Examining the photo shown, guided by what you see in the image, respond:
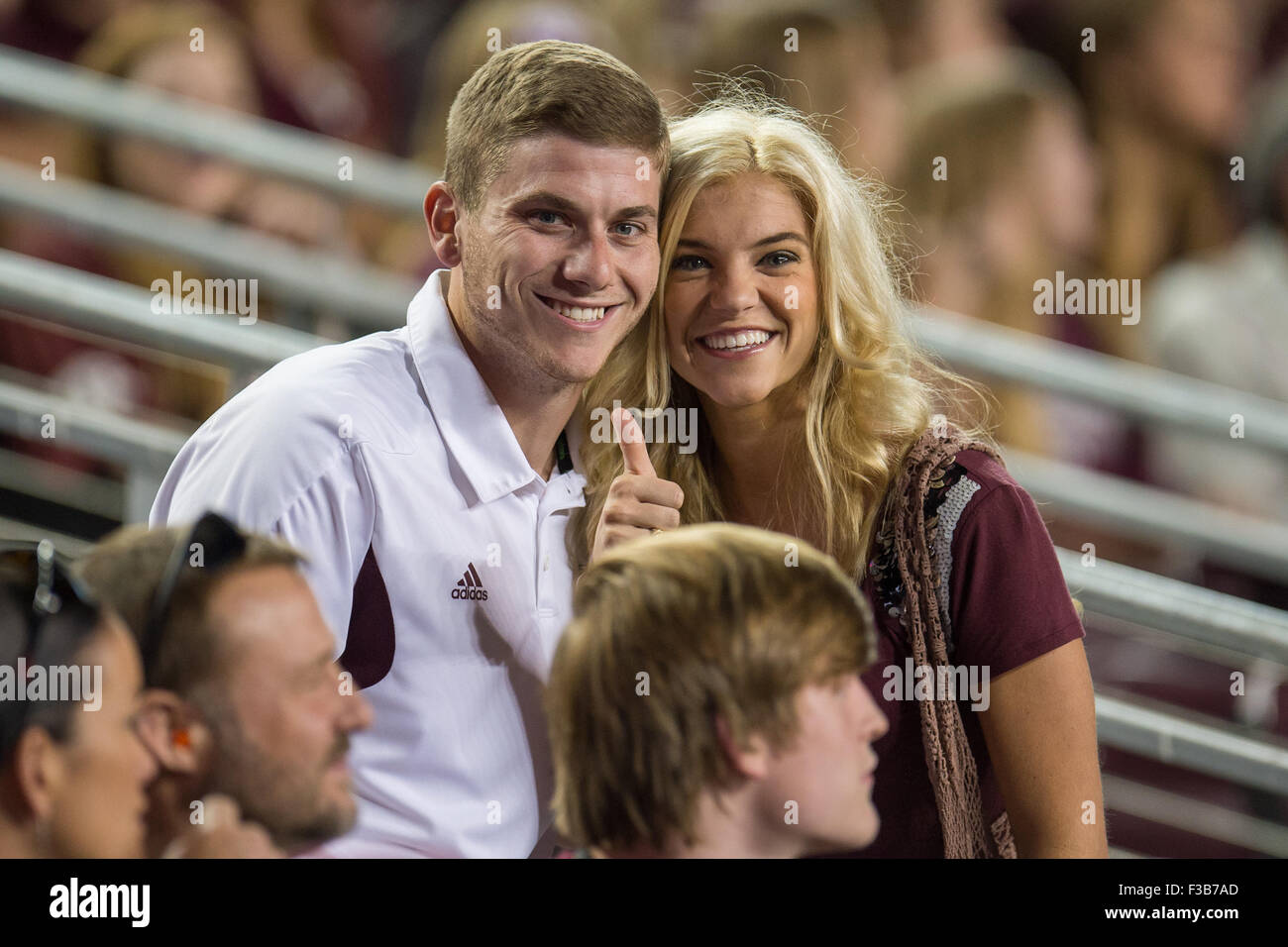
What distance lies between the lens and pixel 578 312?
1.58 meters

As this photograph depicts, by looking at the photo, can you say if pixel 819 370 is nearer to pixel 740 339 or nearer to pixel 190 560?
pixel 740 339

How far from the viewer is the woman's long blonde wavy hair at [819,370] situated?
64.7 inches

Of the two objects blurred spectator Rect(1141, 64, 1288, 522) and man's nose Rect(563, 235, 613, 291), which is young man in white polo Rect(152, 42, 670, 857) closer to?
man's nose Rect(563, 235, 613, 291)

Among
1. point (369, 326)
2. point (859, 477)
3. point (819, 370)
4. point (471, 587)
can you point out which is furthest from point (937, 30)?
point (471, 587)

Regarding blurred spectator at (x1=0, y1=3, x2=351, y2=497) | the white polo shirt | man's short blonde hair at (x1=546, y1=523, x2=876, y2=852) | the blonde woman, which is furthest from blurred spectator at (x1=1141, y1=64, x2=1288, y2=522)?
man's short blonde hair at (x1=546, y1=523, x2=876, y2=852)

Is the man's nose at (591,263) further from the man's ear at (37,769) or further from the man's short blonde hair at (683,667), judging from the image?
the man's ear at (37,769)

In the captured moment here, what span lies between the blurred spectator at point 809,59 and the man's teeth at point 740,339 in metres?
1.22

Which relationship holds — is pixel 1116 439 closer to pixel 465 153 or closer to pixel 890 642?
pixel 890 642

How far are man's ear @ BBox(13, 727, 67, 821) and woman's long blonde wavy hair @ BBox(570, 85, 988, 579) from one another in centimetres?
65

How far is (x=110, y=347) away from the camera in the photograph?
2553 millimetres

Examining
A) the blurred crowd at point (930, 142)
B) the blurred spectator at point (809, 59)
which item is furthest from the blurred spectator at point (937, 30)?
the blurred spectator at point (809, 59)

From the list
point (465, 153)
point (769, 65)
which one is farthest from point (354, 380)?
point (769, 65)
